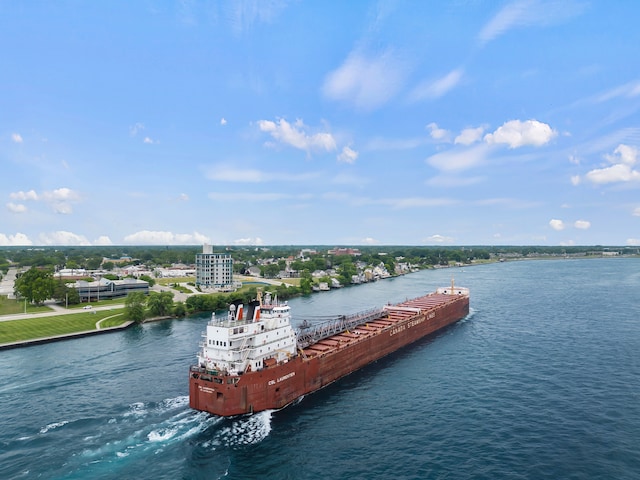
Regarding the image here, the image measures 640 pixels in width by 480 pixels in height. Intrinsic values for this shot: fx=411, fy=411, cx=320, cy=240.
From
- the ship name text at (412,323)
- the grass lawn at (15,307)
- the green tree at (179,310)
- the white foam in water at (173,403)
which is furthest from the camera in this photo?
the green tree at (179,310)

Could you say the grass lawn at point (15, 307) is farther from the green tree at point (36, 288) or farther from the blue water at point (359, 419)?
the blue water at point (359, 419)

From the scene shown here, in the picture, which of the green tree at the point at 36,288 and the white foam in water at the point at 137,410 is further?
the green tree at the point at 36,288

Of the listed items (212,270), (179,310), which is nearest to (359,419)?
(179,310)

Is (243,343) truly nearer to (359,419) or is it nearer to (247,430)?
(247,430)

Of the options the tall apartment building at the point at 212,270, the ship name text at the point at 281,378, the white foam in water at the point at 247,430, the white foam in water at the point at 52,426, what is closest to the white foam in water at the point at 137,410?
the white foam in water at the point at 52,426

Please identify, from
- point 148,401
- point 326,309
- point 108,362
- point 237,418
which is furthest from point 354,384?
point 326,309

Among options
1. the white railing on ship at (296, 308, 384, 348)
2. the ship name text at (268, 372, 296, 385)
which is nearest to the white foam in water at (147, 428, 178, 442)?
the ship name text at (268, 372, 296, 385)
